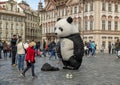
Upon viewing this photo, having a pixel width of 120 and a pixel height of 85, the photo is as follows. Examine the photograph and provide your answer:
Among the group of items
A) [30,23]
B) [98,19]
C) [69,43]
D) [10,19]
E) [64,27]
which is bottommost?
[69,43]

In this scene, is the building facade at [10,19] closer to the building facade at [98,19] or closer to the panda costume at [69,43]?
the building facade at [98,19]

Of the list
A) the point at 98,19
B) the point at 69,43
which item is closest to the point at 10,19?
the point at 98,19

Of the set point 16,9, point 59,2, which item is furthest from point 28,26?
point 59,2

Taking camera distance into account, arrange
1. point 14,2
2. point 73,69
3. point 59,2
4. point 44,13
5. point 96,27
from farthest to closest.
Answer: point 14,2 → point 44,13 → point 59,2 → point 96,27 → point 73,69

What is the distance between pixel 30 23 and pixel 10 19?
1272 centimetres

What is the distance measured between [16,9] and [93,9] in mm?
36959

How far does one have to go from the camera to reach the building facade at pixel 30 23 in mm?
96375

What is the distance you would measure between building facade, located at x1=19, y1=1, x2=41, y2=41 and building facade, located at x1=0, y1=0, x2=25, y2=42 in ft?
12.4

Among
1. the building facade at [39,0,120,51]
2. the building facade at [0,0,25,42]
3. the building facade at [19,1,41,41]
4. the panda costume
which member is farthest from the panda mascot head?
the building facade at [19,1,41,41]

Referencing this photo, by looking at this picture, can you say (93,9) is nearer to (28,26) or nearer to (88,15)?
(88,15)

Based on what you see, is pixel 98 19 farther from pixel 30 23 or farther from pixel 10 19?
pixel 30 23

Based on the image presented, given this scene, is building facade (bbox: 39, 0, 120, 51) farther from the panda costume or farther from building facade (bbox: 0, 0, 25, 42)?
the panda costume

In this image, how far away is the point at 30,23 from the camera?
10025 centimetres

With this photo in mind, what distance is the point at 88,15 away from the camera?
188ft
